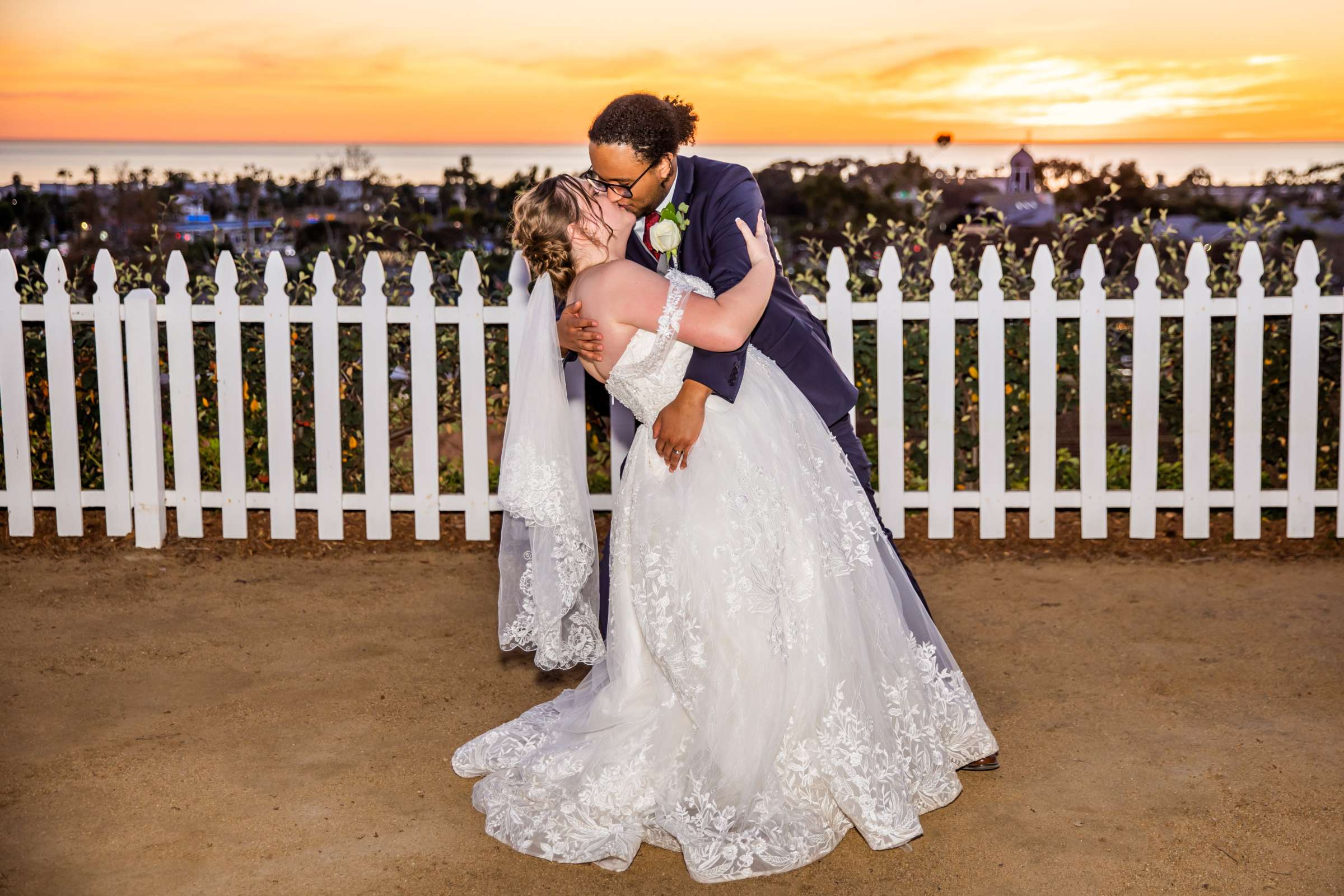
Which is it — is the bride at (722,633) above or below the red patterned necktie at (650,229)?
below

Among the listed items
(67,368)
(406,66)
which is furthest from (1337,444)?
(406,66)

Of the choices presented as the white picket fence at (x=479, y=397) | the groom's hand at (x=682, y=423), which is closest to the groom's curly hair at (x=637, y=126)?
the groom's hand at (x=682, y=423)

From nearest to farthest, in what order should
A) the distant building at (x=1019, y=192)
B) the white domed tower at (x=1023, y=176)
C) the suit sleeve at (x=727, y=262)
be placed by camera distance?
the suit sleeve at (x=727, y=262) < the distant building at (x=1019, y=192) < the white domed tower at (x=1023, y=176)

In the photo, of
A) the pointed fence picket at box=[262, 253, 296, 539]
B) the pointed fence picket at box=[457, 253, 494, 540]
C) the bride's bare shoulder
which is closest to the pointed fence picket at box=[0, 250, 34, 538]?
the pointed fence picket at box=[262, 253, 296, 539]

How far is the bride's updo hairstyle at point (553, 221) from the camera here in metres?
2.72

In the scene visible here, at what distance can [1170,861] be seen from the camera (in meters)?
2.63

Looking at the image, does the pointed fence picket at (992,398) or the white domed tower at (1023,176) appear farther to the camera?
the white domed tower at (1023,176)

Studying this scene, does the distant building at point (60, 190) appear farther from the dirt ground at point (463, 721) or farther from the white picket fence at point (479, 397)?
the dirt ground at point (463, 721)

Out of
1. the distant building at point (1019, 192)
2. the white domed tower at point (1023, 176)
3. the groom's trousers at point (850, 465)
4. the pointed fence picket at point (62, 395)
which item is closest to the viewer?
the groom's trousers at point (850, 465)

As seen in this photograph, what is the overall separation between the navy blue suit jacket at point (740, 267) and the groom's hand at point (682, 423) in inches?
3.6

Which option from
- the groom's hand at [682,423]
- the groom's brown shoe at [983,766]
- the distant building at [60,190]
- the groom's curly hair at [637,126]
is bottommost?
the groom's brown shoe at [983,766]

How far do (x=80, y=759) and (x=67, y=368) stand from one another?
2.91 meters

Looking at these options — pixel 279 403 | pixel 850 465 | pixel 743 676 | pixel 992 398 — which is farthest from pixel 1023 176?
pixel 743 676

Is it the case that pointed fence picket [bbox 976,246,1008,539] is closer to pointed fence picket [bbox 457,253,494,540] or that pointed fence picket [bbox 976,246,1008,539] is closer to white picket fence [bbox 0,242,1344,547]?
white picket fence [bbox 0,242,1344,547]
